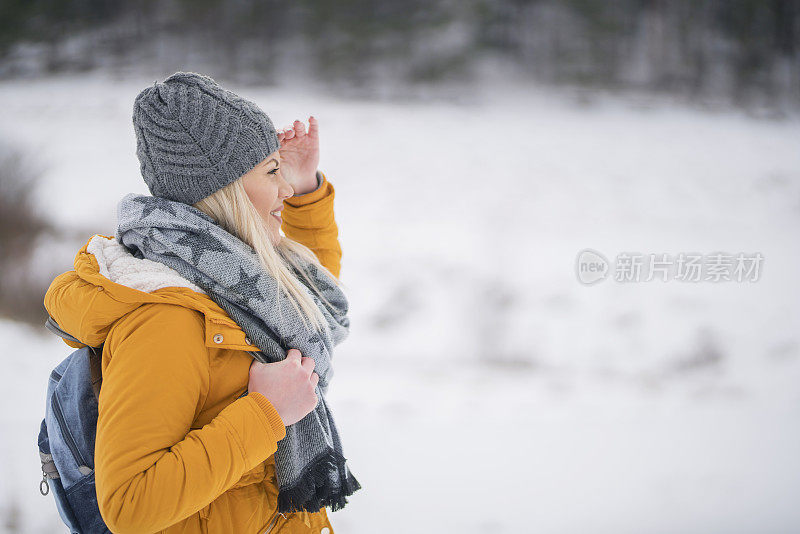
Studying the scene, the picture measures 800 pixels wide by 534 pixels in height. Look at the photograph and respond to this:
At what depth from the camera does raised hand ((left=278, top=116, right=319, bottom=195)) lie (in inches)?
31.2

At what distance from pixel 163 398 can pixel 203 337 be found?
0.07 m

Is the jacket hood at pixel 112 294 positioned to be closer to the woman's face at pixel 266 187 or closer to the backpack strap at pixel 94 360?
the backpack strap at pixel 94 360

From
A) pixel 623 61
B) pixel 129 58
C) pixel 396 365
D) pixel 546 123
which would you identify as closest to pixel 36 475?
pixel 396 365

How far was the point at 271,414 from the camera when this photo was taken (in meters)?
0.52

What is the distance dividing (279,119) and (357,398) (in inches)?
31.8

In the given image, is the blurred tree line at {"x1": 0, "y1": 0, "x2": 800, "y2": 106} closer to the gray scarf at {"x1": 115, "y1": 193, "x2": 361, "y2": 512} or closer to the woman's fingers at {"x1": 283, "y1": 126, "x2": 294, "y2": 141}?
the woman's fingers at {"x1": 283, "y1": 126, "x2": 294, "y2": 141}

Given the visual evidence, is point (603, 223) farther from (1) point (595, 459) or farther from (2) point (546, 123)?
(1) point (595, 459)

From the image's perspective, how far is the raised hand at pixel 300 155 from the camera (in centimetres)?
79

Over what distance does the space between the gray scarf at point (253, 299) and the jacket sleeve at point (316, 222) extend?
231mm

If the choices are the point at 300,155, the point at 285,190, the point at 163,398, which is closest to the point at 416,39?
the point at 300,155

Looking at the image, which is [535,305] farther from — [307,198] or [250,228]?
[250,228]
